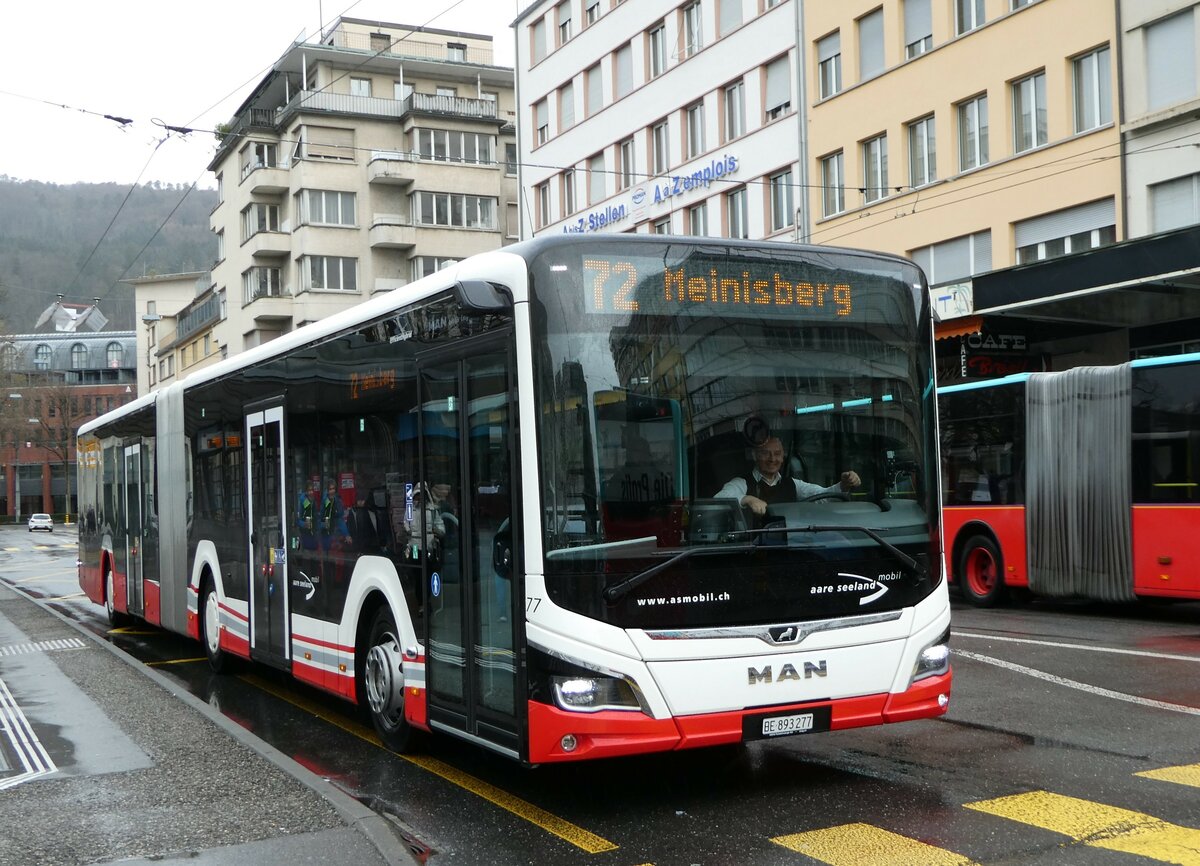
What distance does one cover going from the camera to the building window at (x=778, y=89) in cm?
3584

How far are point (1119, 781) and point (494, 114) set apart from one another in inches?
2421

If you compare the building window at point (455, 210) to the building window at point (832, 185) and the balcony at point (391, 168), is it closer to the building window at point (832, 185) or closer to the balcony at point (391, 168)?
the balcony at point (391, 168)

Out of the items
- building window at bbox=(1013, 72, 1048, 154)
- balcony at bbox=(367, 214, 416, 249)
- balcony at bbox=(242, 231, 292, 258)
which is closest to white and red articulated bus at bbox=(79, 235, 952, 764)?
building window at bbox=(1013, 72, 1048, 154)

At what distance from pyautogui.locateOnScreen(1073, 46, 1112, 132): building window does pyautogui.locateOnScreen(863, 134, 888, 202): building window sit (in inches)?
236

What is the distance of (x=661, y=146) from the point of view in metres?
41.7

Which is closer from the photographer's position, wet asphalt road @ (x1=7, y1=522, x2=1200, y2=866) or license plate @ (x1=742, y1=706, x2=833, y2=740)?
wet asphalt road @ (x1=7, y1=522, x2=1200, y2=866)

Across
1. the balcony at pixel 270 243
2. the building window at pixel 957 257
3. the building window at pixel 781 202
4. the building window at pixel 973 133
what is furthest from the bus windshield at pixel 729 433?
the balcony at pixel 270 243

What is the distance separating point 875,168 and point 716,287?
27.0 metres

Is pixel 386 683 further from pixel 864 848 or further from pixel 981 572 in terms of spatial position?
pixel 981 572

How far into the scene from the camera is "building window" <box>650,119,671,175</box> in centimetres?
4122

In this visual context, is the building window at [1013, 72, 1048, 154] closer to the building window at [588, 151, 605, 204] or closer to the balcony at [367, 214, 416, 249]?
the building window at [588, 151, 605, 204]

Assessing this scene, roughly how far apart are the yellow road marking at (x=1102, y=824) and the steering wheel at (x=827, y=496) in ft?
5.33

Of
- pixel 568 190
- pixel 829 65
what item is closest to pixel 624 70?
pixel 568 190

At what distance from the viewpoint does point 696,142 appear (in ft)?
131
